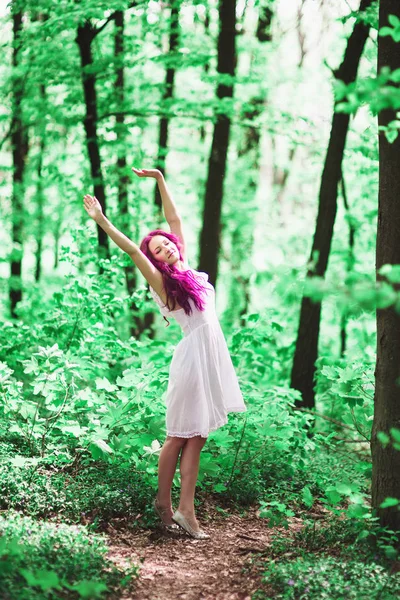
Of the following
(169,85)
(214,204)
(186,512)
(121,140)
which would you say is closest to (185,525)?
(186,512)

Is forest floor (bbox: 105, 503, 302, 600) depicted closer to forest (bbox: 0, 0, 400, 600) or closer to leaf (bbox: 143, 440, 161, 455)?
forest (bbox: 0, 0, 400, 600)

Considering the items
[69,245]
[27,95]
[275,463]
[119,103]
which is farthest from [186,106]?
[275,463]

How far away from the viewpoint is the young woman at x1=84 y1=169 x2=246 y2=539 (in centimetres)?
422

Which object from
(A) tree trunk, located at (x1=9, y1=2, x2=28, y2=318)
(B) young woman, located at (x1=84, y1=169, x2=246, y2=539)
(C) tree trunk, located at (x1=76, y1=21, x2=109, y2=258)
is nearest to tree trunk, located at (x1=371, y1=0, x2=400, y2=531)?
(B) young woman, located at (x1=84, y1=169, x2=246, y2=539)

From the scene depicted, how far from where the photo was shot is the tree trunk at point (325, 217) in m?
7.07

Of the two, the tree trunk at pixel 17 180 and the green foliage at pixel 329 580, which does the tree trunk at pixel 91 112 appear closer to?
the tree trunk at pixel 17 180

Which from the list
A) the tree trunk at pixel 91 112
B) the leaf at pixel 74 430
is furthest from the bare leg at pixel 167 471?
the tree trunk at pixel 91 112

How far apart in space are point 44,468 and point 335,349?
418 inches

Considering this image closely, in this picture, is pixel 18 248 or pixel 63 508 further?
pixel 18 248

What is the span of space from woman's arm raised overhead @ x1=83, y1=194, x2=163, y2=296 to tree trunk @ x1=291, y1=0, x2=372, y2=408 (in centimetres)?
315

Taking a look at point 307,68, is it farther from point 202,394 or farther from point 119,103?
point 202,394

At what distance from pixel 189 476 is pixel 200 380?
655 mm

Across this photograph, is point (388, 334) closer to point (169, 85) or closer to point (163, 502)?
point (163, 502)

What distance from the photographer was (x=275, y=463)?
5445mm
